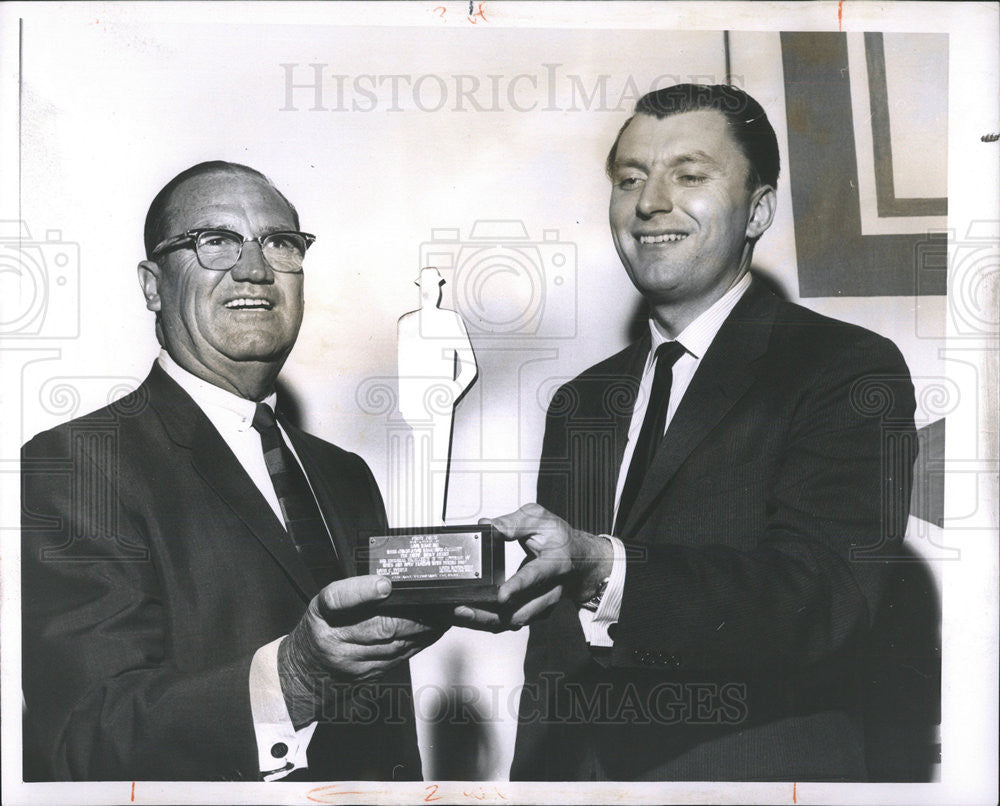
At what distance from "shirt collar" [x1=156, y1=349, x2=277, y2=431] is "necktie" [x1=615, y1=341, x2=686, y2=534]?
45.9 inches

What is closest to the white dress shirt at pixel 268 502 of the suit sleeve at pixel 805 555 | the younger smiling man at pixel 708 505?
the younger smiling man at pixel 708 505

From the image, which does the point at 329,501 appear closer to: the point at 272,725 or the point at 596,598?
the point at 272,725

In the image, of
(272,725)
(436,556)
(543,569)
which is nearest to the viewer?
(436,556)

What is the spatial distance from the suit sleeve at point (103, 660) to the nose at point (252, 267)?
73cm

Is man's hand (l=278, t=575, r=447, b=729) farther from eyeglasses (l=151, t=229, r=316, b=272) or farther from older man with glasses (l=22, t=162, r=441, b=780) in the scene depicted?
eyeglasses (l=151, t=229, r=316, b=272)

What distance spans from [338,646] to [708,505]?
3.83ft

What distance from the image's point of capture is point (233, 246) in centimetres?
345

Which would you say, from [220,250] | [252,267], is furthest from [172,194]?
[252,267]

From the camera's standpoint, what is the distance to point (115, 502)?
3.41m

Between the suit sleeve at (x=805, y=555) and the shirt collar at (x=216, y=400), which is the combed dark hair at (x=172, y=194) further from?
the suit sleeve at (x=805, y=555)

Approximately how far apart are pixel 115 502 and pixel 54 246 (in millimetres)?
835

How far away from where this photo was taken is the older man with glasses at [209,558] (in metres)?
3.33

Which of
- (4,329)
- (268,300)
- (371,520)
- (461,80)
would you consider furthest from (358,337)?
(4,329)

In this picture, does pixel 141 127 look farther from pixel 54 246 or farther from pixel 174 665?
pixel 174 665
